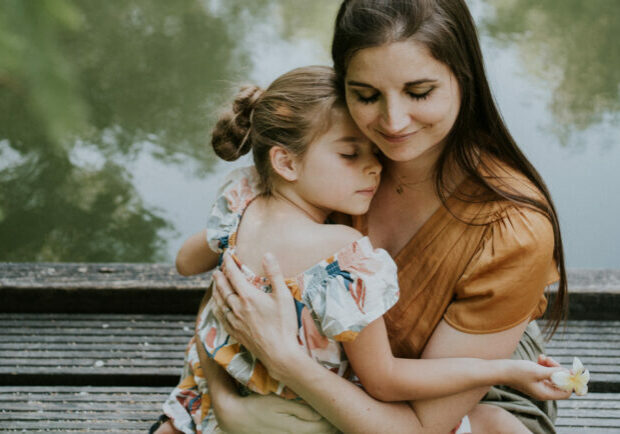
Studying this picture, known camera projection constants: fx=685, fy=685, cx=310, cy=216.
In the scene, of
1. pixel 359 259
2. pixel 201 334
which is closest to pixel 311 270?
pixel 359 259

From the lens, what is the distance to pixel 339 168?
158 centimetres

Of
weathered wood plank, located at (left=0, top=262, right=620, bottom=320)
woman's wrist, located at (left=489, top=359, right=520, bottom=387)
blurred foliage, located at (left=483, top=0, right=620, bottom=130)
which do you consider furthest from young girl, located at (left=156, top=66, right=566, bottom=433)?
blurred foliage, located at (left=483, top=0, right=620, bottom=130)

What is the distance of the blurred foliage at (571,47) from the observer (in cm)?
426

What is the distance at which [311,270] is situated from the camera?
4.83ft

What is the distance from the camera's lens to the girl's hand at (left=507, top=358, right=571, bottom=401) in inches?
55.1

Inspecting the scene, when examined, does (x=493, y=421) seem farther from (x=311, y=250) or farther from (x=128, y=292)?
(x=128, y=292)

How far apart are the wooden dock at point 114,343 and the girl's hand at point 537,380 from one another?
47 cm

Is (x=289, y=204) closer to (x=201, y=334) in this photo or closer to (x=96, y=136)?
(x=201, y=334)

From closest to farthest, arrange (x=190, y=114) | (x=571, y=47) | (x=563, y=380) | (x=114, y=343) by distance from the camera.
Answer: (x=563, y=380), (x=114, y=343), (x=190, y=114), (x=571, y=47)

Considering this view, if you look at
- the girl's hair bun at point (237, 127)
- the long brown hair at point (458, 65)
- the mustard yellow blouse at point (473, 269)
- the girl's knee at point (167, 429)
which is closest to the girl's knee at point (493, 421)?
the mustard yellow blouse at point (473, 269)

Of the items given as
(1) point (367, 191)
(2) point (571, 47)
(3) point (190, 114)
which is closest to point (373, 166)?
(1) point (367, 191)

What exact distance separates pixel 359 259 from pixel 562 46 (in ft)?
13.0

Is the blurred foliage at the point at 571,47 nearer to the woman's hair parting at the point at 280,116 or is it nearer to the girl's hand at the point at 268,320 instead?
the woman's hair parting at the point at 280,116

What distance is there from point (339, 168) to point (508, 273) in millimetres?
441
